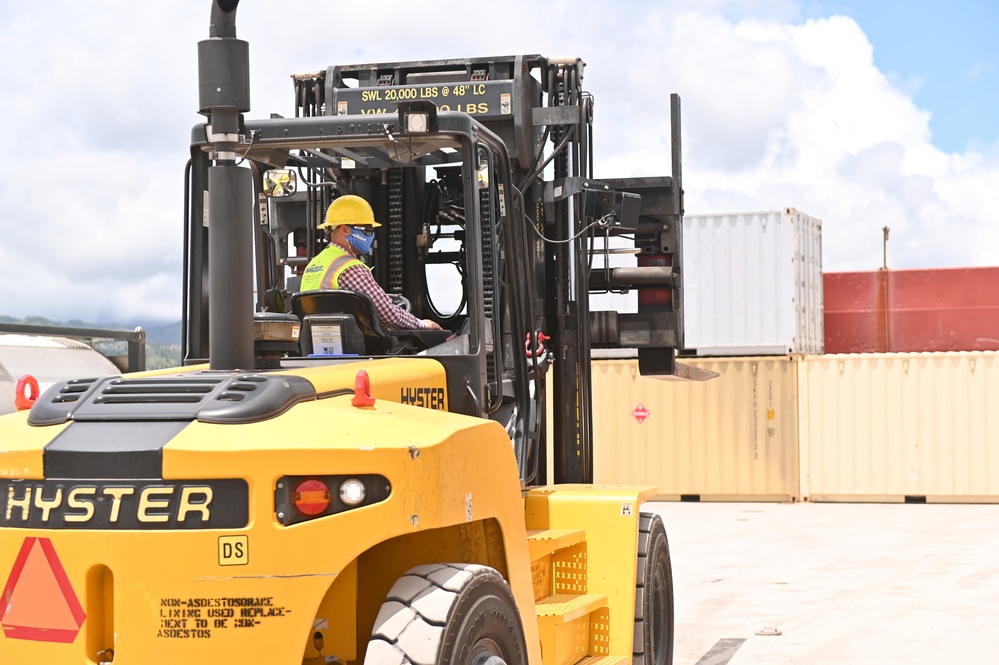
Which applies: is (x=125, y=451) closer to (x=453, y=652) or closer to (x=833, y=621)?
(x=453, y=652)

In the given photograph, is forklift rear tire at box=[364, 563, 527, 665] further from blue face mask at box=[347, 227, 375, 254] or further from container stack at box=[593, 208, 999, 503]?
container stack at box=[593, 208, 999, 503]

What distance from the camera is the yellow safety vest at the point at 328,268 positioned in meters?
5.74

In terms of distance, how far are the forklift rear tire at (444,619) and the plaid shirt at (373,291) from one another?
4.63 feet

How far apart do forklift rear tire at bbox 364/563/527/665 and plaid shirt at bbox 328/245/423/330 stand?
1.41m

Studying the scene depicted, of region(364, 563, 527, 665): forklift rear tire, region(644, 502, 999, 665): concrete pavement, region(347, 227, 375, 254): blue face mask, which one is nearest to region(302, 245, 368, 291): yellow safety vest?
region(347, 227, 375, 254): blue face mask

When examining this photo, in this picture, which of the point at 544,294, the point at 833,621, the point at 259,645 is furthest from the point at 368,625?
the point at 833,621

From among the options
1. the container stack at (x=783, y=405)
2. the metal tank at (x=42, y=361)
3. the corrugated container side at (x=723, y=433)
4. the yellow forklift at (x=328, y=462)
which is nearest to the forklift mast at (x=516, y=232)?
the yellow forklift at (x=328, y=462)

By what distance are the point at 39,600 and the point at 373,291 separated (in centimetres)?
208

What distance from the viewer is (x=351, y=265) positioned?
18.9ft

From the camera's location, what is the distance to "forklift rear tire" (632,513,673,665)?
709cm

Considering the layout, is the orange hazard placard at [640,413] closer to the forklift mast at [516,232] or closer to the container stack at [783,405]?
the container stack at [783,405]

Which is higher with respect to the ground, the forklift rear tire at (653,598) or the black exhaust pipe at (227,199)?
the black exhaust pipe at (227,199)

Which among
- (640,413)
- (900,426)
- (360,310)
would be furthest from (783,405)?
(360,310)

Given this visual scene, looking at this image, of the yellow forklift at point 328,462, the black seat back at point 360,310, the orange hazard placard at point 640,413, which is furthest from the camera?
the orange hazard placard at point 640,413
